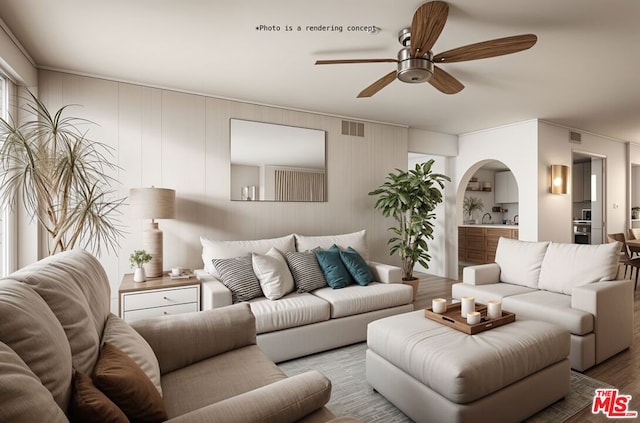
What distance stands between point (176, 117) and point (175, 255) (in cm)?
153

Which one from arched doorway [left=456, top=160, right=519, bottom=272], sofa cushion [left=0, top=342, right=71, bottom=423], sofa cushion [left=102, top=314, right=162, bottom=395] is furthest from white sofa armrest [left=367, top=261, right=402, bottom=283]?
arched doorway [left=456, top=160, right=519, bottom=272]

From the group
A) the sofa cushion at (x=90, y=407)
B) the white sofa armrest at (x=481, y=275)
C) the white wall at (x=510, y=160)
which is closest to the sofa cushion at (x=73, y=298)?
the sofa cushion at (x=90, y=407)

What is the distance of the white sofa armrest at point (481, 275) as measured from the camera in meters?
3.45

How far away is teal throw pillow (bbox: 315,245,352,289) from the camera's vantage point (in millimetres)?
3361

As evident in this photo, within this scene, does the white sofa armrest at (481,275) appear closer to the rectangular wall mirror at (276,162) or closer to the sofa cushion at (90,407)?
the rectangular wall mirror at (276,162)

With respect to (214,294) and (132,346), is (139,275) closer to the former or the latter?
(214,294)

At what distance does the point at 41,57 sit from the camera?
2910 mm

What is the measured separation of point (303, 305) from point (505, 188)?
776cm

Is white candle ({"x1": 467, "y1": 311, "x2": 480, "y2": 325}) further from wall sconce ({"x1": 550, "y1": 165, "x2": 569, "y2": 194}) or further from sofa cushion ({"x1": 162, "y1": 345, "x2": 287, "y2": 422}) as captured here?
wall sconce ({"x1": 550, "y1": 165, "x2": 569, "y2": 194})

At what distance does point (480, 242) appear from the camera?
730 centimetres

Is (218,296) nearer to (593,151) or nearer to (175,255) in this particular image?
(175,255)

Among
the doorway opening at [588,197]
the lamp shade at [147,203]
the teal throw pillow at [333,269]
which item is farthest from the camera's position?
the doorway opening at [588,197]

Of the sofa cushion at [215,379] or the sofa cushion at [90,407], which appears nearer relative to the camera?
the sofa cushion at [90,407]

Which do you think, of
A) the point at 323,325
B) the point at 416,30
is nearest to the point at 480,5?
the point at 416,30
